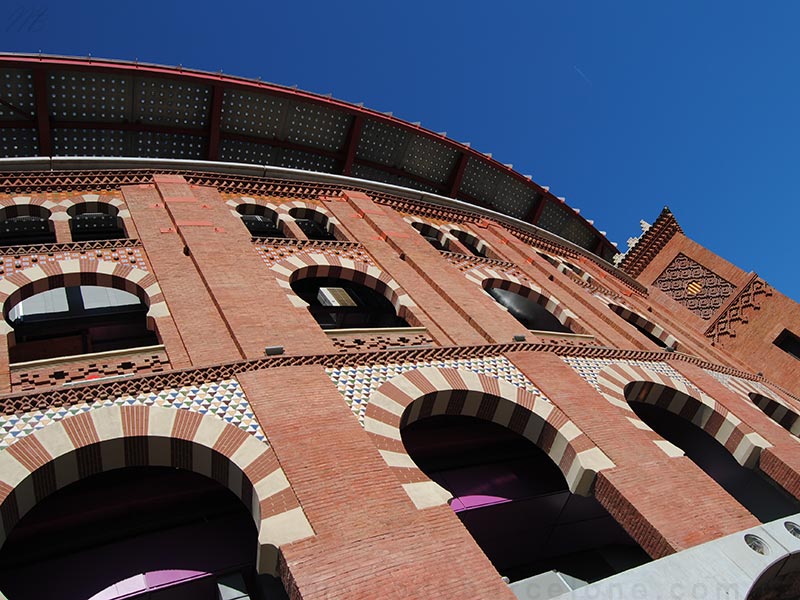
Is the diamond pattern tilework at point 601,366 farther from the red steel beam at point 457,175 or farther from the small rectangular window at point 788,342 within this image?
the small rectangular window at point 788,342

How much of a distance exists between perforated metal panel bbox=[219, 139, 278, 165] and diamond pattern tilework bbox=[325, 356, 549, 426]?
816 cm

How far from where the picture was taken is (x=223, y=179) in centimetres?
1249

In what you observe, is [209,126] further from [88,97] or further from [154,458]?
[154,458]

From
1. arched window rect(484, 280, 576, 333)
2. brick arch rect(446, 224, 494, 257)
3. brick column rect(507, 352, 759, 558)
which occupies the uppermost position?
brick column rect(507, 352, 759, 558)

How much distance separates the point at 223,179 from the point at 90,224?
273 cm

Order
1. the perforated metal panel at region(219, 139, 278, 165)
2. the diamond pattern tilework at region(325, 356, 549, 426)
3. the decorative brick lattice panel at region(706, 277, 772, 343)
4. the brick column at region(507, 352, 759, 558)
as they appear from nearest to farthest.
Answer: the brick column at region(507, 352, 759, 558) → the diamond pattern tilework at region(325, 356, 549, 426) → the perforated metal panel at region(219, 139, 278, 165) → the decorative brick lattice panel at region(706, 277, 772, 343)

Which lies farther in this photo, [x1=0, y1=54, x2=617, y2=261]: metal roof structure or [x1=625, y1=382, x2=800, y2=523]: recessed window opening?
[x1=0, y1=54, x2=617, y2=261]: metal roof structure

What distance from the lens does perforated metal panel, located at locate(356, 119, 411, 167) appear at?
1561 centimetres

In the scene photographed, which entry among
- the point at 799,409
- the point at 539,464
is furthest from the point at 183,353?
the point at 799,409

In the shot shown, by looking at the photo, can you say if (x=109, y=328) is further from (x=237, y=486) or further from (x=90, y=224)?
(x=237, y=486)

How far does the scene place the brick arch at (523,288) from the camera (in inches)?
483

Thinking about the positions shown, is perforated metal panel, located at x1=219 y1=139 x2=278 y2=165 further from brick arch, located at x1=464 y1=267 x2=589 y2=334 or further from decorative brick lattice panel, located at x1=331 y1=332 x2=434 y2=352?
decorative brick lattice panel, located at x1=331 y1=332 x2=434 y2=352

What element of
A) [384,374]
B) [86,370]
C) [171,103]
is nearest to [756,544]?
[384,374]

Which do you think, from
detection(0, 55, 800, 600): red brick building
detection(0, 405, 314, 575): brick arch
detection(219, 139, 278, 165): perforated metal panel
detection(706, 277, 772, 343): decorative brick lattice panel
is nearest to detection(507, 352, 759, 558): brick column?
detection(0, 55, 800, 600): red brick building
